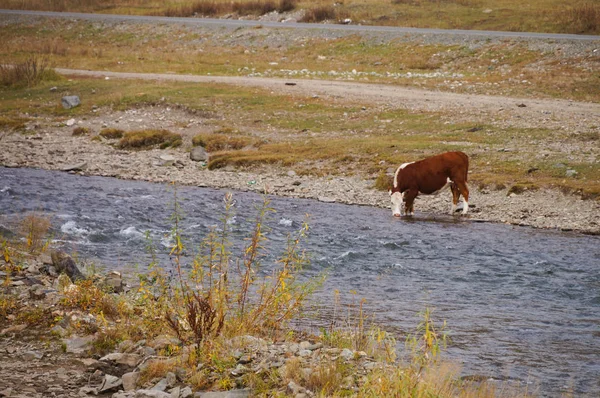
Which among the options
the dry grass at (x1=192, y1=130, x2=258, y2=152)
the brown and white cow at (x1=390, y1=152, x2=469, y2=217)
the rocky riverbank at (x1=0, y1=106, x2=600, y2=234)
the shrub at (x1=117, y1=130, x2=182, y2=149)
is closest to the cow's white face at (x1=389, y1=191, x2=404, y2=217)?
the brown and white cow at (x1=390, y1=152, x2=469, y2=217)

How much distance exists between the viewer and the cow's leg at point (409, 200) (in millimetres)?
19953

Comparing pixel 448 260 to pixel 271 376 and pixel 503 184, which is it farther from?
pixel 271 376

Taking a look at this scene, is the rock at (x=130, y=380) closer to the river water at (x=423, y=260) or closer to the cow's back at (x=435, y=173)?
the river water at (x=423, y=260)

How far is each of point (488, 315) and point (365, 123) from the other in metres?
17.6

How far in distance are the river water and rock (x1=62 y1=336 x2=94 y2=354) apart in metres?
3.34

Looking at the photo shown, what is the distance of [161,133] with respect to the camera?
28750 millimetres

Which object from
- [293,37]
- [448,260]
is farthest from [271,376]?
[293,37]

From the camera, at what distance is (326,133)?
2836 cm

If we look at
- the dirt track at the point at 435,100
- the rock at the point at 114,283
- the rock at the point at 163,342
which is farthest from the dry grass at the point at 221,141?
Result: the rock at the point at 163,342

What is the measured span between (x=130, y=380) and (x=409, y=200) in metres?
13.2

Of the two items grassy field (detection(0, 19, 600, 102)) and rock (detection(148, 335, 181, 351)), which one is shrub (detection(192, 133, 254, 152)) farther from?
rock (detection(148, 335, 181, 351))

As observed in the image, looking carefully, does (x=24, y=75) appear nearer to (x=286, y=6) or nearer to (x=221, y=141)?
(x=221, y=141)

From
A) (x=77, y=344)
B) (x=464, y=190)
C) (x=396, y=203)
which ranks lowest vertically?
(x=396, y=203)

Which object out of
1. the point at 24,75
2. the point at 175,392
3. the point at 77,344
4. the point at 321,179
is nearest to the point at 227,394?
the point at 175,392
